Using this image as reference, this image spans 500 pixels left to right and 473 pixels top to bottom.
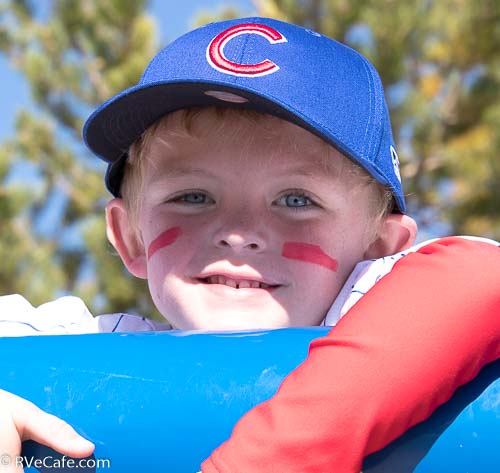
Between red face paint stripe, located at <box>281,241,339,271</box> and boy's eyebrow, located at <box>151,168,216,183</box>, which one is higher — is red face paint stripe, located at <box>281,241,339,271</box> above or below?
below

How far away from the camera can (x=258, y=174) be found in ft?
3.95

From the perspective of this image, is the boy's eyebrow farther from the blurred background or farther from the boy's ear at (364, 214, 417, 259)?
the blurred background

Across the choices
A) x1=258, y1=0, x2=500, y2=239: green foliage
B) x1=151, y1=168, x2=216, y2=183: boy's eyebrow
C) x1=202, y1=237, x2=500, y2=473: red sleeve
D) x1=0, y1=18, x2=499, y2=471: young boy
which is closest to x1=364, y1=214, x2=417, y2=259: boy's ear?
x1=0, y1=18, x2=499, y2=471: young boy

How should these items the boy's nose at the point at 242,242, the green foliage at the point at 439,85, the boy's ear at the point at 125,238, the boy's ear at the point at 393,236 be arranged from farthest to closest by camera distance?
the green foliage at the point at 439,85, the boy's ear at the point at 125,238, the boy's ear at the point at 393,236, the boy's nose at the point at 242,242

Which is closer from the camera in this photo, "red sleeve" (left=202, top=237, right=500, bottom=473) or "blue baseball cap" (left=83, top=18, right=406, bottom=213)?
"red sleeve" (left=202, top=237, right=500, bottom=473)

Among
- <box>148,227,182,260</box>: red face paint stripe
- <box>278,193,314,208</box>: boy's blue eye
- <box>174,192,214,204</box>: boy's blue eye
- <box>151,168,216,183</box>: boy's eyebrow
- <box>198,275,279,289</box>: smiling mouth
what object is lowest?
<box>198,275,279,289</box>: smiling mouth

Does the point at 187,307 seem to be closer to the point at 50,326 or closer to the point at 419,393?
the point at 50,326

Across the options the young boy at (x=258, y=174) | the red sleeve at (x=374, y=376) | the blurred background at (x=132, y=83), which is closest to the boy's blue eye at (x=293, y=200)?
the young boy at (x=258, y=174)

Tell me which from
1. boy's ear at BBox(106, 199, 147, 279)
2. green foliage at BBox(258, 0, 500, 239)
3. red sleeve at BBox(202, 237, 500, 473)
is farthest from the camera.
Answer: green foliage at BBox(258, 0, 500, 239)

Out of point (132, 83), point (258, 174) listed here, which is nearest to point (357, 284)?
point (258, 174)

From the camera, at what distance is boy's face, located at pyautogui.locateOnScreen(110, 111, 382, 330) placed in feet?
3.90

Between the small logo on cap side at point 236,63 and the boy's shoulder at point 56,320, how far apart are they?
417 mm

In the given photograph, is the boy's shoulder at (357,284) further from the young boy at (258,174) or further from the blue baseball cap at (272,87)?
the blue baseball cap at (272,87)

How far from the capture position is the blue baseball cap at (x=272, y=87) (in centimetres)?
118
